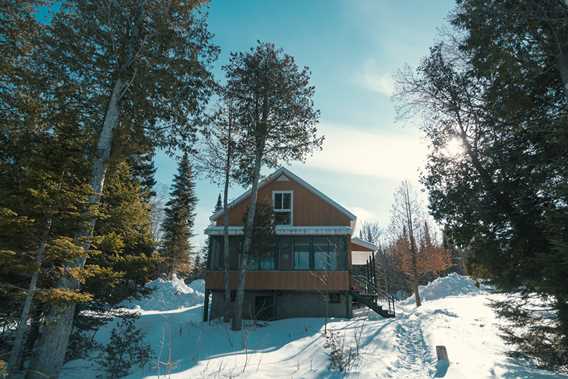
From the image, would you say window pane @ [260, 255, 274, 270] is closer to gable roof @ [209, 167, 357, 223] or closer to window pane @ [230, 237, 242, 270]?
window pane @ [230, 237, 242, 270]

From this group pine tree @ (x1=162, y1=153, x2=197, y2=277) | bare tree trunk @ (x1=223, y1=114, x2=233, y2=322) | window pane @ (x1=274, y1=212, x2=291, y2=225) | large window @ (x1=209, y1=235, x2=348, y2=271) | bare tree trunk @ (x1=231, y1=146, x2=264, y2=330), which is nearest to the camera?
bare tree trunk @ (x1=231, y1=146, x2=264, y2=330)

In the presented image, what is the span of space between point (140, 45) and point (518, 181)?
1158 cm

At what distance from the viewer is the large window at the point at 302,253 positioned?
1667cm

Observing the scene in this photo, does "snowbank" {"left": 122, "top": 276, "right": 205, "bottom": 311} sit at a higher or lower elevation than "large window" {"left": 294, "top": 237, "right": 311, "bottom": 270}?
lower

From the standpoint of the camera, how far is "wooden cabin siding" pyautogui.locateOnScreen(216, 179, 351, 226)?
17.7 m

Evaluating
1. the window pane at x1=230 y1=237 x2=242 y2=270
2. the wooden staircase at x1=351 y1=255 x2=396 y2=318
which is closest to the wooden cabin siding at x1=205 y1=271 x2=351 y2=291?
the window pane at x1=230 y1=237 x2=242 y2=270

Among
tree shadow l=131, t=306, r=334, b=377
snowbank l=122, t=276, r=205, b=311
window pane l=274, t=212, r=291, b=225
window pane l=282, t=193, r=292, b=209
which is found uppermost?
window pane l=282, t=193, r=292, b=209

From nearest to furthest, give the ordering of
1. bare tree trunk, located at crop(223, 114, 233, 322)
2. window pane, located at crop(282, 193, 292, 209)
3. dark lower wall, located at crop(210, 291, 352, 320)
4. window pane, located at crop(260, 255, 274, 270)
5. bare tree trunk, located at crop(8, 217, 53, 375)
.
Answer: bare tree trunk, located at crop(8, 217, 53, 375), bare tree trunk, located at crop(223, 114, 233, 322), dark lower wall, located at crop(210, 291, 352, 320), window pane, located at crop(260, 255, 274, 270), window pane, located at crop(282, 193, 292, 209)

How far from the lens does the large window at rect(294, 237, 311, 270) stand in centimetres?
1667

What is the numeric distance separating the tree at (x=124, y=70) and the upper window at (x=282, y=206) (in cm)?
887

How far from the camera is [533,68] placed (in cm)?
774

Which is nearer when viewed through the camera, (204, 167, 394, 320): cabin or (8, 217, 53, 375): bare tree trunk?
(8, 217, 53, 375): bare tree trunk

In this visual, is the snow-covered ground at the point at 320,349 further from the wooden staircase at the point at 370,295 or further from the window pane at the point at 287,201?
the window pane at the point at 287,201

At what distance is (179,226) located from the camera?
31062 millimetres
